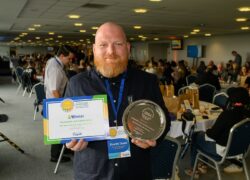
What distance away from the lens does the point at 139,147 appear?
1.39 m

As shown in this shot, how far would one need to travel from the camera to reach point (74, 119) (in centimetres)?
130

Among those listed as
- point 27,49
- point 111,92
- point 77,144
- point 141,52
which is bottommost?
point 77,144

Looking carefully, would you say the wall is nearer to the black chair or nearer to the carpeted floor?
the black chair

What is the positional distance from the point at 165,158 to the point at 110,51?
1.27 m

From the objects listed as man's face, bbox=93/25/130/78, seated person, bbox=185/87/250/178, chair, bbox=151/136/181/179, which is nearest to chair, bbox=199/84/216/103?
seated person, bbox=185/87/250/178

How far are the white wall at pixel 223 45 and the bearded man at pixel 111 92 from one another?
1328 centimetres

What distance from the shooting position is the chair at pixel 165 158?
7.38ft

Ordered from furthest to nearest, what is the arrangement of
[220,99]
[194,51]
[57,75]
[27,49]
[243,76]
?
[27,49] < [194,51] < [243,76] < [220,99] < [57,75]

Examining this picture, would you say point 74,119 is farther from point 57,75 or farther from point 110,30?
point 57,75

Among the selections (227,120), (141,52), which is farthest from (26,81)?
(141,52)

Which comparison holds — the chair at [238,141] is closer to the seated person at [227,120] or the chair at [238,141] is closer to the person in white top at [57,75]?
the seated person at [227,120]

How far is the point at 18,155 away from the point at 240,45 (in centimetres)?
1250

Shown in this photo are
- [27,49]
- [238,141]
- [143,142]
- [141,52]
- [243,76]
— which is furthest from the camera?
[27,49]

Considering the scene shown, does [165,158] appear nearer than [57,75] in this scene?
Yes
